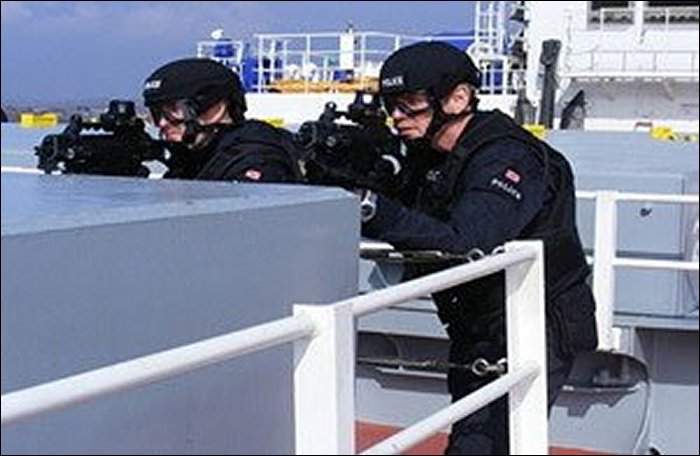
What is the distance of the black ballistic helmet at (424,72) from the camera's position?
2.72 m

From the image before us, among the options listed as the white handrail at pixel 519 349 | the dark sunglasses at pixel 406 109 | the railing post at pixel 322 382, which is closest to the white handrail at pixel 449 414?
the white handrail at pixel 519 349

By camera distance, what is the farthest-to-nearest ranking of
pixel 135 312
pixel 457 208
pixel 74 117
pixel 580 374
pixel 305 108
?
pixel 305 108, pixel 580 374, pixel 74 117, pixel 457 208, pixel 135 312

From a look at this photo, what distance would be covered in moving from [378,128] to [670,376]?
2.87 m

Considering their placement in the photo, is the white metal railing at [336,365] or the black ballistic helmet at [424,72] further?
the black ballistic helmet at [424,72]

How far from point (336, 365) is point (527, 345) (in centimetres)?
106

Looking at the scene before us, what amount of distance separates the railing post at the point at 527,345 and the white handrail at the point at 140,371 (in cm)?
104

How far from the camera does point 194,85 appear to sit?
2.88 m

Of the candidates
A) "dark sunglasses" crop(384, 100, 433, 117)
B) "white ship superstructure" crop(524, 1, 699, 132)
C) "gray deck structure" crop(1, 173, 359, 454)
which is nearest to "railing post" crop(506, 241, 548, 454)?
"dark sunglasses" crop(384, 100, 433, 117)

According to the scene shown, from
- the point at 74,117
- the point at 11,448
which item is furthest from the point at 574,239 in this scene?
the point at 11,448

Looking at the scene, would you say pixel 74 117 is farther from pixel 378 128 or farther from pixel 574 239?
pixel 574 239

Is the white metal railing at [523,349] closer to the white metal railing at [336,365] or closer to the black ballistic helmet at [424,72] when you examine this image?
the white metal railing at [336,365]

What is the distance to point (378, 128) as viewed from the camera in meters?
2.90

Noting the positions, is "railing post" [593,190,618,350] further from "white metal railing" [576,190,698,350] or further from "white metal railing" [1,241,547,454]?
"white metal railing" [1,241,547,454]

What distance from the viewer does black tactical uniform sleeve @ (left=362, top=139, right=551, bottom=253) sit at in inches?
96.7
